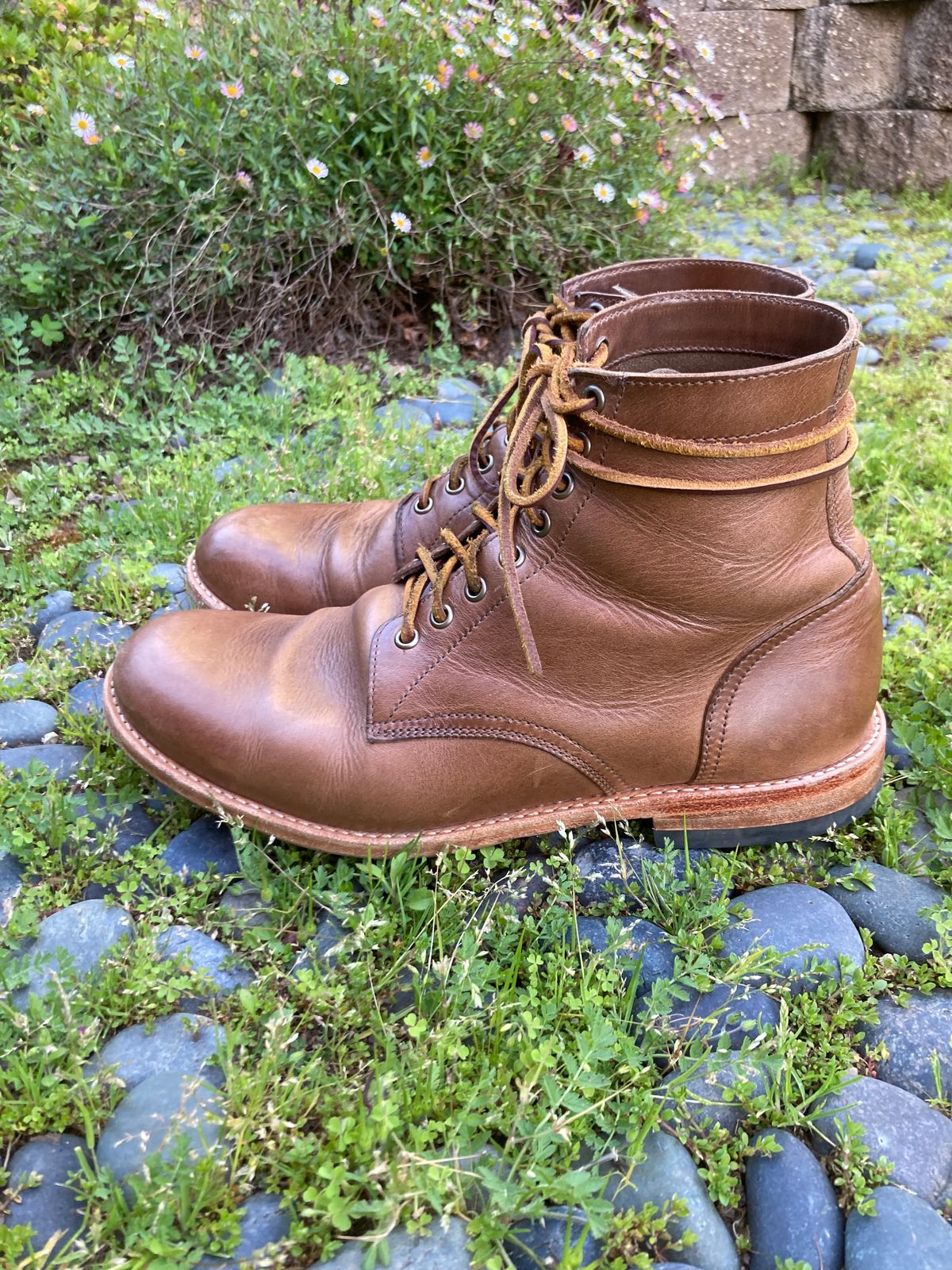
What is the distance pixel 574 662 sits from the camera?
5.10ft

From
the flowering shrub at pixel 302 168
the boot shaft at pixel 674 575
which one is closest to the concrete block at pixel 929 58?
the flowering shrub at pixel 302 168

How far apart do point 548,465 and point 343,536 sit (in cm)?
89

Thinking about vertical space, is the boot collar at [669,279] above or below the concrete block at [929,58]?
below

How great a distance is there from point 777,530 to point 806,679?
0.28 meters

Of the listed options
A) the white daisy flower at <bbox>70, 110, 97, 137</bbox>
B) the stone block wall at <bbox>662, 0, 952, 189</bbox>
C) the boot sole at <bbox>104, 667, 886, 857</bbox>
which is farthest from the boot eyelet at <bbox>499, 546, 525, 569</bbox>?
the stone block wall at <bbox>662, 0, 952, 189</bbox>

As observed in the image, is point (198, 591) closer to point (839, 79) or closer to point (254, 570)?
point (254, 570)

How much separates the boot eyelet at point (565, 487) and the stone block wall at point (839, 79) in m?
6.19

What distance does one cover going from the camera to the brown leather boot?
2.00 metres

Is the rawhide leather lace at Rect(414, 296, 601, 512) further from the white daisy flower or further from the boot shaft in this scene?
the white daisy flower

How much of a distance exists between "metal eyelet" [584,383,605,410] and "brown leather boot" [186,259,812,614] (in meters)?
0.57

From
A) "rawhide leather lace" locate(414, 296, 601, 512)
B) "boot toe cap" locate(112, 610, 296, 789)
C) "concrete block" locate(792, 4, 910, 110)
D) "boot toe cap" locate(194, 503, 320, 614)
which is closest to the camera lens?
"boot toe cap" locate(112, 610, 296, 789)

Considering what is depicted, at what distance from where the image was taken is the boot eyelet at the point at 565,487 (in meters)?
1.47

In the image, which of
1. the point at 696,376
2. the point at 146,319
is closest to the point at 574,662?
the point at 696,376

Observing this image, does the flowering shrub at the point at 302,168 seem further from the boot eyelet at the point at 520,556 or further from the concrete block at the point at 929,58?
the concrete block at the point at 929,58
